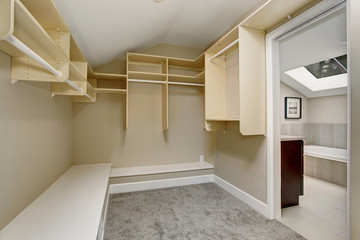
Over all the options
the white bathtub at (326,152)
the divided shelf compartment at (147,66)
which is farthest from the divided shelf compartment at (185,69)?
the white bathtub at (326,152)

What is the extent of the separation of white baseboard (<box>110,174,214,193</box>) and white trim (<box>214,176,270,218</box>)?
0.27 m

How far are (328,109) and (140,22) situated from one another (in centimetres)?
436

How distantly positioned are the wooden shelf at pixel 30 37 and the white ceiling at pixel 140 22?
1.42 feet

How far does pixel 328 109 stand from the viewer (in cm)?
391

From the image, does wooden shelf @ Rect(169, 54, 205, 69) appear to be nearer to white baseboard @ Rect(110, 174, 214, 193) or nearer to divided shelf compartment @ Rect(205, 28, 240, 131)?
divided shelf compartment @ Rect(205, 28, 240, 131)

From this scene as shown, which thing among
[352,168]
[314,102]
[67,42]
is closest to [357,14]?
[352,168]

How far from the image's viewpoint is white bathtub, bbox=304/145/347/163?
3.35 m

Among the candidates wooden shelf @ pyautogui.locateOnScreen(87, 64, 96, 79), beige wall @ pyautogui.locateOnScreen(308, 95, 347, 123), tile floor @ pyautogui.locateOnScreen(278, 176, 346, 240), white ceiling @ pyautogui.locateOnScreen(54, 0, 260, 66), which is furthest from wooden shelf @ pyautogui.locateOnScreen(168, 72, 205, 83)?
beige wall @ pyautogui.locateOnScreen(308, 95, 347, 123)

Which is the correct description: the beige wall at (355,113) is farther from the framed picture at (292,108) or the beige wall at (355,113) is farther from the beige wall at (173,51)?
the framed picture at (292,108)

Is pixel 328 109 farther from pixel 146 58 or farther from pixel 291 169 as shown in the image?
pixel 146 58

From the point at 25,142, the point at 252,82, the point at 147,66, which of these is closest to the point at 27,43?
the point at 25,142

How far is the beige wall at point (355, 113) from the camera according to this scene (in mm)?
1199

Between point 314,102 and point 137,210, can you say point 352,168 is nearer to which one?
point 137,210

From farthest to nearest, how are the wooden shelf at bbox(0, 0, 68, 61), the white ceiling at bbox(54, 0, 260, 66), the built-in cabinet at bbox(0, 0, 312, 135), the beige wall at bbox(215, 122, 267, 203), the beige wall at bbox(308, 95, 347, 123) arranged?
the beige wall at bbox(308, 95, 347, 123)
the beige wall at bbox(215, 122, 267, 203)
the white ceiling at bbox(54, 0, 260, 66)
the built-in cabinet at bbox(0, 0, 312, 135)
the wooden shelf at bbox(0, 0, 68, 61)
